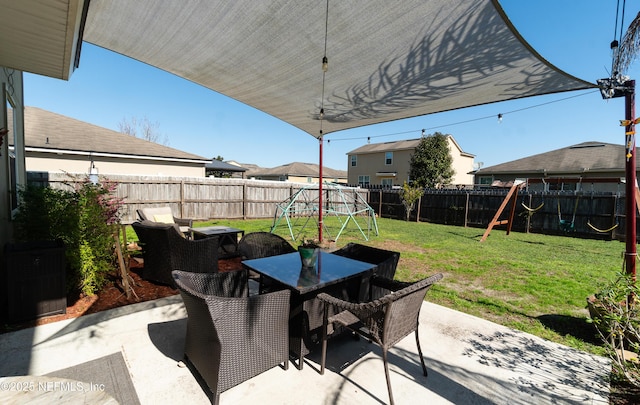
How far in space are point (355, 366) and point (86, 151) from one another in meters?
13.9

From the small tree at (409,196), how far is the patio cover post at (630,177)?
434 inches

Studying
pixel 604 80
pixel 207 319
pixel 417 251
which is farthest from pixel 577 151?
pixel 207 319

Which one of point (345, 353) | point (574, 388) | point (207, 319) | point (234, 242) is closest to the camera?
point (207, 319)

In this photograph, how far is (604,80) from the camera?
2525mm

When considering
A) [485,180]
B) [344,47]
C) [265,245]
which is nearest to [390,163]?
[485,180]

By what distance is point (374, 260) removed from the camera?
3.26 meters

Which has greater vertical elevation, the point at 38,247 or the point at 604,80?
the point at 604,80

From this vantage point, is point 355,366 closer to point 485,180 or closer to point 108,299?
point 108,299

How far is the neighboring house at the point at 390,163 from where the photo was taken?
81.4 feet

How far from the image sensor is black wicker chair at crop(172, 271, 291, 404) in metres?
1.75

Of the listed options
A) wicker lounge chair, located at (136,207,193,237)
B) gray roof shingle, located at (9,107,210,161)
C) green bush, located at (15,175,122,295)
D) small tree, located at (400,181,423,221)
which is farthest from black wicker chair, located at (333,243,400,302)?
gray roof shingle, located at (9,107,210,161)

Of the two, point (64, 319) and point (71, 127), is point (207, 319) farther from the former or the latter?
point (71, 127)

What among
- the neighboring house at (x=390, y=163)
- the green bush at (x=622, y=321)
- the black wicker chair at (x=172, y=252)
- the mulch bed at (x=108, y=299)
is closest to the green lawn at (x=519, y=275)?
the green bush at (x=622, y=321)

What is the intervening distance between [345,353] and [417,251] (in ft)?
16.3
